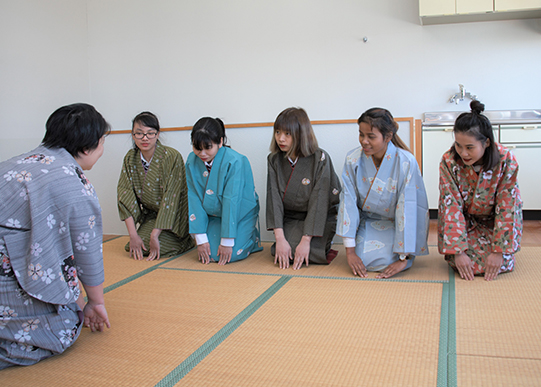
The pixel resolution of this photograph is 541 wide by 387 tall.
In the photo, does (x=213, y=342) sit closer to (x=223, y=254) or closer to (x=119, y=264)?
(x=223, y=254)

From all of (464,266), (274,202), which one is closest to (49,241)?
(274,202)

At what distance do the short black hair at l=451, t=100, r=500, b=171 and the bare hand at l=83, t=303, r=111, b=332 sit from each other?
5.26 ft

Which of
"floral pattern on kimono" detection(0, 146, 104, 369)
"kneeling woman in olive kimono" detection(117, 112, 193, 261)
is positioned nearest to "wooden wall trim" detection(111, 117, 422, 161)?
"kneeling woman in olive kimono" detection(117, 112, 193, 261)

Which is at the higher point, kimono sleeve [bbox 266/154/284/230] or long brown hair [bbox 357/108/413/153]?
long brown hair [bbox 357/108/413/153]

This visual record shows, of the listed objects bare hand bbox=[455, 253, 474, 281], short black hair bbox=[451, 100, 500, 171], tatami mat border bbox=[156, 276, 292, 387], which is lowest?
tatami mat border bbox=[156, 276, 292, 387]

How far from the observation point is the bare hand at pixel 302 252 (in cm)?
237

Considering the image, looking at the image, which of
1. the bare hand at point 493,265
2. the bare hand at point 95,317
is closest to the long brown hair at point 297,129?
the bare hand at point 493,265

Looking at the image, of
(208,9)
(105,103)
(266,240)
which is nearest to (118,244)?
(266,240)

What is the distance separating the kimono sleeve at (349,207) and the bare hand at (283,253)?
0.30m

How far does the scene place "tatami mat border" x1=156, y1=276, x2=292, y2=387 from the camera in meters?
1.22

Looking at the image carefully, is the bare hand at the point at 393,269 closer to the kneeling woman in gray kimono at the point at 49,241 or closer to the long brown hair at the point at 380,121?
the long brown hair at the point at 380,121

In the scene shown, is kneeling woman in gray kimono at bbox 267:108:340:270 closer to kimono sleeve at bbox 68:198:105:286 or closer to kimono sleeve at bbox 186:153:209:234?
kimono sleeve at bbox 186:153:209:234

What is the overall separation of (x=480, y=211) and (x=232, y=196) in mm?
1275

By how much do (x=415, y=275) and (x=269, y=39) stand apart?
91.1 inches
